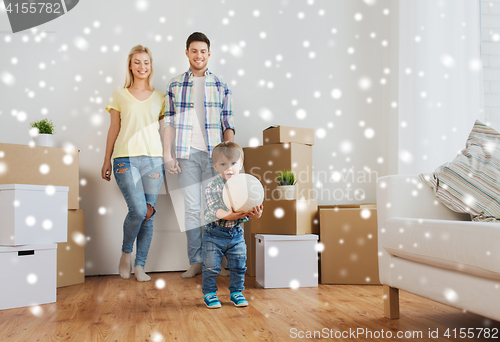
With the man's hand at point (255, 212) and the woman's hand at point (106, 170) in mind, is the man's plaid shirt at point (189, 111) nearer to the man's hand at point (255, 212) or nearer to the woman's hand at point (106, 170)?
the woman's hand at point (106, 170)

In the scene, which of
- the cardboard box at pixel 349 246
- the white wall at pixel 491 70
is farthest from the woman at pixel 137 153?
the white wall at pixel 491 70

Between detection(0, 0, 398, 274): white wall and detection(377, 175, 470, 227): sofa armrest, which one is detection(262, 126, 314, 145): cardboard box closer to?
detection(0, 0, 398, 274): white wall

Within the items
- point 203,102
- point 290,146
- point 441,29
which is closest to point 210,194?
point 290,146

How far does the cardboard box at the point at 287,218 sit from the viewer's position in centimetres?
206

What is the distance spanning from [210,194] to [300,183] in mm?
828

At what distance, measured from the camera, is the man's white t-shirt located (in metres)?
2.31

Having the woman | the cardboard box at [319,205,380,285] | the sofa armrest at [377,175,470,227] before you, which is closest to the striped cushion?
the sofa armrest at [377,175,470,227]

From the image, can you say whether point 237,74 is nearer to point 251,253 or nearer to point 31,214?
point 251,253

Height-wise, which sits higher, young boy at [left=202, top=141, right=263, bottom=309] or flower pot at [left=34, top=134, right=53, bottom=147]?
flower pot at [left=34, top=134, right=53, bottom=147]

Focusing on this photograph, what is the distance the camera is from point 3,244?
165 centimetres

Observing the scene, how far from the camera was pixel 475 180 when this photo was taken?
4.78ft

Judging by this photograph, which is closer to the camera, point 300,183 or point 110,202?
point 300,183

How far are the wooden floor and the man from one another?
1.65 feet

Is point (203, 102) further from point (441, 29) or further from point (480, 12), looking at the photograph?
point (480, 12)
